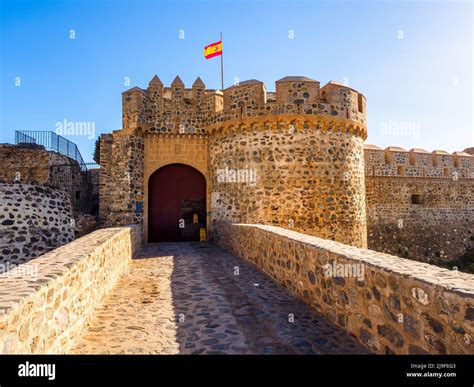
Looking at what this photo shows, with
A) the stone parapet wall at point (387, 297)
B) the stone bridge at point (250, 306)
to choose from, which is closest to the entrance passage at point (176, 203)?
the stone bridge at point (250, 306)

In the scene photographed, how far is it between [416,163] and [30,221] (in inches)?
811

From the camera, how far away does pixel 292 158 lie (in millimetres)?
10711

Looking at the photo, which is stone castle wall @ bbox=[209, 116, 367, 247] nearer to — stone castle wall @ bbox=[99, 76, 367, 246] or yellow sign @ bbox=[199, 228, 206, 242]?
stone castle wall @ bbox=[99, 76, 367, 246]

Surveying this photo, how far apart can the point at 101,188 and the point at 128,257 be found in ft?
15.7

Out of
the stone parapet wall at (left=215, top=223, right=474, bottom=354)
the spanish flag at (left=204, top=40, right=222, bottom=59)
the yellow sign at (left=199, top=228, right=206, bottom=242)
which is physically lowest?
the yellow sign at (left=199, top=228, right=206, bottom=242)

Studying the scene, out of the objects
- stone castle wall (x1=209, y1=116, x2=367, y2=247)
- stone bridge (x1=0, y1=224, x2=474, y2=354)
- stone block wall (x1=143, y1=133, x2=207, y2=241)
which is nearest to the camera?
stone bridge (x1=0, y1=224, x2=474, y2=354)

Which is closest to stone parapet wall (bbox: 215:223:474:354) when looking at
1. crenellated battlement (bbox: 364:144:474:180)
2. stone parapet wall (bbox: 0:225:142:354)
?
stone parapet wall (bbox: 0:225:142:354)

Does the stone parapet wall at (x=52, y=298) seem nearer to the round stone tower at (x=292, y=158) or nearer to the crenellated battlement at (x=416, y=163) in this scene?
the round stone tower at (x=292, y=158)

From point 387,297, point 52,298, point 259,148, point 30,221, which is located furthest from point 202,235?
point 387,297

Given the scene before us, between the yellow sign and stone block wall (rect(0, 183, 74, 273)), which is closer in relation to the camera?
stone block wall (rect(0, 183, 74, 273))

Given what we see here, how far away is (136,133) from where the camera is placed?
1164 cm

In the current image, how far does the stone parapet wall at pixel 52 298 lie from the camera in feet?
7.11

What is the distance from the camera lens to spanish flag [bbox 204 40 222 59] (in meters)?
12.4
